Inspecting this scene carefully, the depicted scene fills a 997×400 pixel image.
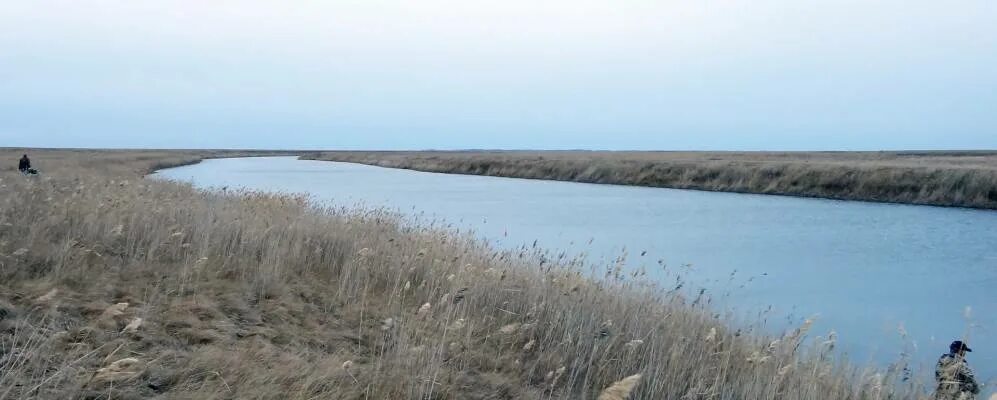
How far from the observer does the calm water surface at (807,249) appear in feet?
A: 34.6

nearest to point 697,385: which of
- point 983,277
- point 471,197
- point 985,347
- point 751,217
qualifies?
point 985,347

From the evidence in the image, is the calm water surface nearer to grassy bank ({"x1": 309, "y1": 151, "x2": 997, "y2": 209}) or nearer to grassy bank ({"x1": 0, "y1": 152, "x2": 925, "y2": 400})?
grassy bank ({"x1": 309, "y1": 151, "x2": 997, "y2": 209})

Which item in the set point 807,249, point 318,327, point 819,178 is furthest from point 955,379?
point 819,178

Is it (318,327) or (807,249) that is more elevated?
(318,327)

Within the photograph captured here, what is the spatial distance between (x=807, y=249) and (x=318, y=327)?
51.7 ft

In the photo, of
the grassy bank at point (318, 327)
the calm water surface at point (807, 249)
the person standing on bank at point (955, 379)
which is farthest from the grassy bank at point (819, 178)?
the grassy bank at point (318, 327)

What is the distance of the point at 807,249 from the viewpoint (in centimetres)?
1867

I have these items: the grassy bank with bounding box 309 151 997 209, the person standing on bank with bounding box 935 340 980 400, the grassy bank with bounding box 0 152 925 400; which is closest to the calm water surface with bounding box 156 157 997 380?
the person standing on bank with bounding box 935 340 980 400

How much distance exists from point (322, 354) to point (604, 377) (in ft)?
6.92

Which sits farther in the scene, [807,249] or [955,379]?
[807,249]

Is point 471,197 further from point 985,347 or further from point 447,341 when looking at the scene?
point 447,341

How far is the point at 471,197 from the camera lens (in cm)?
3259

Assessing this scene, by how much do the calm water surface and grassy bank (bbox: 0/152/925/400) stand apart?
2.33 meters

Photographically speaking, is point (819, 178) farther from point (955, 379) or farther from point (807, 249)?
point (955, 379)
